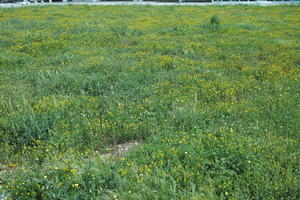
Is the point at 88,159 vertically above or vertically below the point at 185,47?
below

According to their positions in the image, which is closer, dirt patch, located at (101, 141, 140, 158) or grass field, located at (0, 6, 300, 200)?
grass field, located at (0, 6, 300, 200)

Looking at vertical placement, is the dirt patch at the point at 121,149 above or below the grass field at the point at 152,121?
below

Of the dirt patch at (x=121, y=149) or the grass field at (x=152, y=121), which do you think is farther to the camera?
the dirt patch at (x=121, y=149)

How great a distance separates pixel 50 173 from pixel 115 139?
57.2 inches

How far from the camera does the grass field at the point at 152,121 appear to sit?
13.2 ft

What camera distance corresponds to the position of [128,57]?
A: 9.90m

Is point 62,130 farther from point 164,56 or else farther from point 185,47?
point 185,47

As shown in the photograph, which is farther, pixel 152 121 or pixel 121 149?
pixel 152 121

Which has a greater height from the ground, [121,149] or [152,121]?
[152,121]

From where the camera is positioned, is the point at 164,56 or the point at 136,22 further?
the point at 136,22

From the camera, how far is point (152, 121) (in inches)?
229

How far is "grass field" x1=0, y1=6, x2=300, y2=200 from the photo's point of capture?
4023mm

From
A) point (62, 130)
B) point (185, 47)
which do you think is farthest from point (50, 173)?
point (185, 47)

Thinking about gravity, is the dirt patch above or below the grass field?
below
